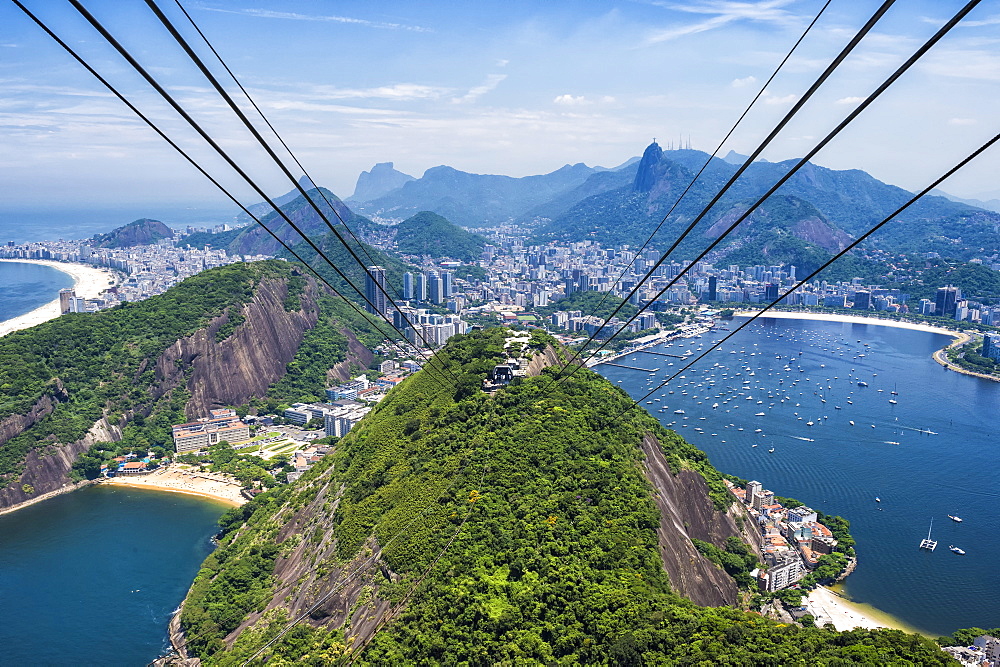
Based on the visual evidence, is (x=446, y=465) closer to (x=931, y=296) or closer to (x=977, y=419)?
(x=977, y=419)

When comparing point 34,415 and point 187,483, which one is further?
point 34,415

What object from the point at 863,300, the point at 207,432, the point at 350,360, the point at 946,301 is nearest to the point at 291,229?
the point at 350,360

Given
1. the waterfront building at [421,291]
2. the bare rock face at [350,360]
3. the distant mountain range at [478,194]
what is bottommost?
the bare rock face at [350,360]

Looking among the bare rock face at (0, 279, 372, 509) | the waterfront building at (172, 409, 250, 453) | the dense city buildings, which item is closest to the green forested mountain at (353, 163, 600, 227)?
the bare rock face at (0, 279, 372, 509)

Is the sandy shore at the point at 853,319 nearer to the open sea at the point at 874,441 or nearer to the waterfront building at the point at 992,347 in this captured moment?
the open sea at the point at 874,441

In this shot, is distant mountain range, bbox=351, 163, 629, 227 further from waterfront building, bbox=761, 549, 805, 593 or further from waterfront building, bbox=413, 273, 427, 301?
waterfront building, bbox=761, 549, 805, 593

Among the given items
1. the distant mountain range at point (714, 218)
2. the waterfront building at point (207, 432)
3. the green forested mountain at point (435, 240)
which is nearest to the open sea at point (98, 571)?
the waterfront building at point (207, 432)

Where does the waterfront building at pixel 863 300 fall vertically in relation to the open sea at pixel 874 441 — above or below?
above

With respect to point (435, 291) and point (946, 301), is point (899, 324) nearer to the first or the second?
point (946, 301)
